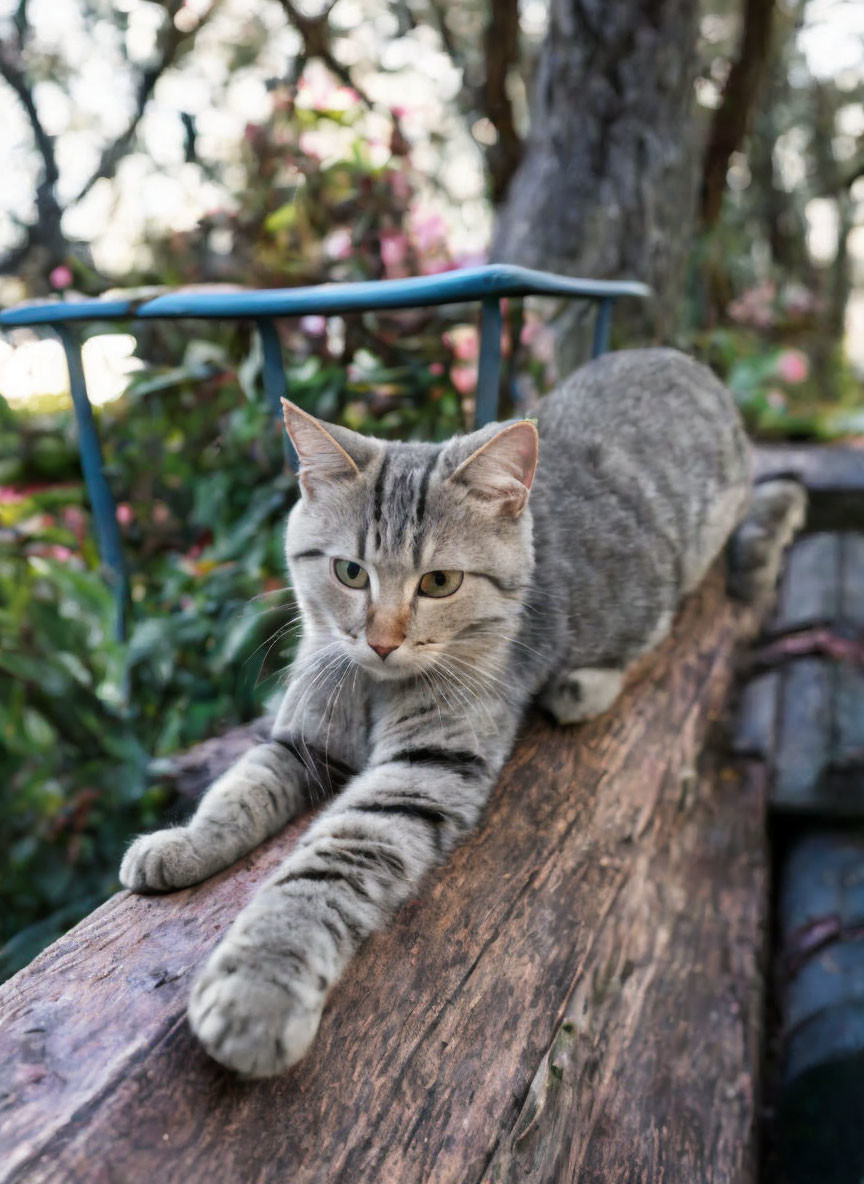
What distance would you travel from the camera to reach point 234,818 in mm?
1452

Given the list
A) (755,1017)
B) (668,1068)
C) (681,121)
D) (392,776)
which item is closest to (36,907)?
(392,776)

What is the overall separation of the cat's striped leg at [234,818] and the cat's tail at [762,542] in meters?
1.53

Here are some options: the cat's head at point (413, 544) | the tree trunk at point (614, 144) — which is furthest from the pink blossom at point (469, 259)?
the cat's head at point (413, 544)

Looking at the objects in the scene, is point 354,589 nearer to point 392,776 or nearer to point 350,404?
point 392,776

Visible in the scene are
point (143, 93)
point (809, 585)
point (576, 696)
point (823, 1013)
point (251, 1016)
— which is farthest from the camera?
point (143, 93)

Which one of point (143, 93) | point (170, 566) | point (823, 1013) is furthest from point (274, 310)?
point (143, 93)

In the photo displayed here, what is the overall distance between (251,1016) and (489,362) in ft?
4.28

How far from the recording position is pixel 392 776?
1492mm

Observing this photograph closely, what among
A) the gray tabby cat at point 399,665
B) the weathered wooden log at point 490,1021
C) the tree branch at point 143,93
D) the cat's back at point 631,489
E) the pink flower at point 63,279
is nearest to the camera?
the weathered wooden log at point 490,1021

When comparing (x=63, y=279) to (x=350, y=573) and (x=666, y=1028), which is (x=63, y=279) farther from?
(x=666, y=1028)

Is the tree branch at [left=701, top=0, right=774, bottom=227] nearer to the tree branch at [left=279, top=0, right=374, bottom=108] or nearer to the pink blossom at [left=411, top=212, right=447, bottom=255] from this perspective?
the pink blossom at [left=411, top=212, right=447, bottom=255]

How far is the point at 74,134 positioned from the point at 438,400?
153 inches

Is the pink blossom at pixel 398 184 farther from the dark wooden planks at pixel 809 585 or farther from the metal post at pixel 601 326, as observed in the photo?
the dark wooden planks at pixel 809 585

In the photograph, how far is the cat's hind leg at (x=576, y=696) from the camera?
1.82 m
